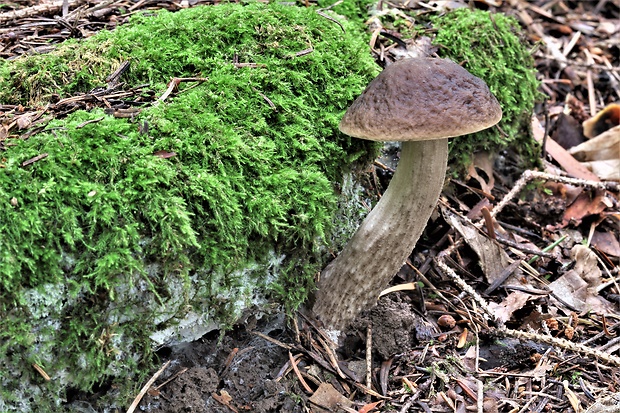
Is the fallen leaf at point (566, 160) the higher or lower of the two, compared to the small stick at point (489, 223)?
lower

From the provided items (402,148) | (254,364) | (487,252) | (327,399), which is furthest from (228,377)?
(487,252)

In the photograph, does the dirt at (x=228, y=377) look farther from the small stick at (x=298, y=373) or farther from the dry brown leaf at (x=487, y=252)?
the dry brown leaf at (x=487, y=252)

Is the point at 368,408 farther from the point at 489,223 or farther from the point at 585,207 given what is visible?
the point at 585,207

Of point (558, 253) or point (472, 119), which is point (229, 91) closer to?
point (472, 119)

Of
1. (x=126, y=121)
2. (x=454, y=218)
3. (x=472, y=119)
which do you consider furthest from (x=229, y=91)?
(x=454, y=218)

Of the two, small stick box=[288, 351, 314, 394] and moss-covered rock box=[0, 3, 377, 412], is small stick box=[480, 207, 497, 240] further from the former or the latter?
small stick box=[288, 351, 314, 394]

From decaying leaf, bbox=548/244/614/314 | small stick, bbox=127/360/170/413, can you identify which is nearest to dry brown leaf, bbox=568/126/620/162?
decaying leaf, bbox=548/244/614/314

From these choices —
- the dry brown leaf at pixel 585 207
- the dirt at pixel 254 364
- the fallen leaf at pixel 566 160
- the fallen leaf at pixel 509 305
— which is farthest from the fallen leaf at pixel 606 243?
the dirt at pixel 254 364
